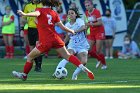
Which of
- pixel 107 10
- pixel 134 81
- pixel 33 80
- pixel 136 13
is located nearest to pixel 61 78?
pixel 33 80

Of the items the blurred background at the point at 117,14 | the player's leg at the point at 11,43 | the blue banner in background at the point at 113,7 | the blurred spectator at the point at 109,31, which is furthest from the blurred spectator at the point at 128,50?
the player's leg at the point at 11,43

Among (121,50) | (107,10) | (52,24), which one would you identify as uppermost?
(52,24)

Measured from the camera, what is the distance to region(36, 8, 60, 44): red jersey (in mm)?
15195

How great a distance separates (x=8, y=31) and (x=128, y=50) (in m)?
5.65

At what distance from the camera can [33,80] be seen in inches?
615

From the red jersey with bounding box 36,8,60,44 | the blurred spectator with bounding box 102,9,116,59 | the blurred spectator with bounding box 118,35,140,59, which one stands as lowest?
the blurred spectator with bounding box 118,35,140,59

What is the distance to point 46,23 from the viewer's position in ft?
50.0

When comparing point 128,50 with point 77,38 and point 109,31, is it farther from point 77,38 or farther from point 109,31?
point 77,38

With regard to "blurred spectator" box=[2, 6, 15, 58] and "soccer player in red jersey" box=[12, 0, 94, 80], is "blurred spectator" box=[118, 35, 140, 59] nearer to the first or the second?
"blurred spectator" box=[2, 6, 15, 58]

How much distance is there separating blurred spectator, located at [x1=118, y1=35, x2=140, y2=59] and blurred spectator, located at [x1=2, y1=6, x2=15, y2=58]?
5116 mm

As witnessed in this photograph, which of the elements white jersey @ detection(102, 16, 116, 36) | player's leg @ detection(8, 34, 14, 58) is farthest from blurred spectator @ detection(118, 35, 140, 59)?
player's leg @ detection(8, 34, 14, 58)

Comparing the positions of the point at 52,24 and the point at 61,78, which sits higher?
the point at 52,24

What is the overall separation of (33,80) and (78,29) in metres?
2.18

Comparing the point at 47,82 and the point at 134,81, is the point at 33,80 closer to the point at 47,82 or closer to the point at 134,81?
the point at 47,82
